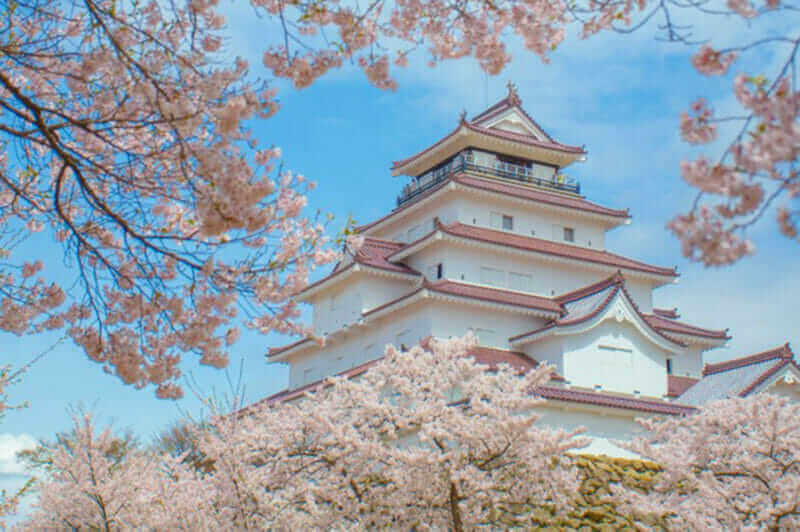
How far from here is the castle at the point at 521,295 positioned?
27812 mm

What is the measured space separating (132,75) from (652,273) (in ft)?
91.9

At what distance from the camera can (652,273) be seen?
3306 centimetres

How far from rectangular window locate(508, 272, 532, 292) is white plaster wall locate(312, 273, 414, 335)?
11.4 ft

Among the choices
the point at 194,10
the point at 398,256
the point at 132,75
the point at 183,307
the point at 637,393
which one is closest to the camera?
the point at 132,75

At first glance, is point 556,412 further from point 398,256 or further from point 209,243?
point 209,243

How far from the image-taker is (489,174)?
112 ft

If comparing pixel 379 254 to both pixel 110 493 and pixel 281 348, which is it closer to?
pixel 281 348

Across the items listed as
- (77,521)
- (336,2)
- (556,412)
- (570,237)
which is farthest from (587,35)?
(570,237)

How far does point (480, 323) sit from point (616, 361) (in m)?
4.47

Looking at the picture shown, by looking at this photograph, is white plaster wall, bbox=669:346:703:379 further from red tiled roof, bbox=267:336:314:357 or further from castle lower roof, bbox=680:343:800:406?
red tiled roof, bbox=267:336:314:357

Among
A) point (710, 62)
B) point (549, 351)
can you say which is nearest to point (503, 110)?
point (549, 351)

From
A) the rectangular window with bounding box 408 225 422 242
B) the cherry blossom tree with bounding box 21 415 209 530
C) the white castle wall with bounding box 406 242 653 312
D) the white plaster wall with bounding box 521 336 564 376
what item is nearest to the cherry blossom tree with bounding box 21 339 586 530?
the cherry blossom tree with bounding box 21 415 209 530

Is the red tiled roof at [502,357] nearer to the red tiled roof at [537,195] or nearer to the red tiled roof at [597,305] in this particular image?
the red tiled roof at [597,305]

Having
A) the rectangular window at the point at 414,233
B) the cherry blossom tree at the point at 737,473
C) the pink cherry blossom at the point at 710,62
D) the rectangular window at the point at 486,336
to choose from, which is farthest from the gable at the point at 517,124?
the pink cherry blossom at the point at 710,62
